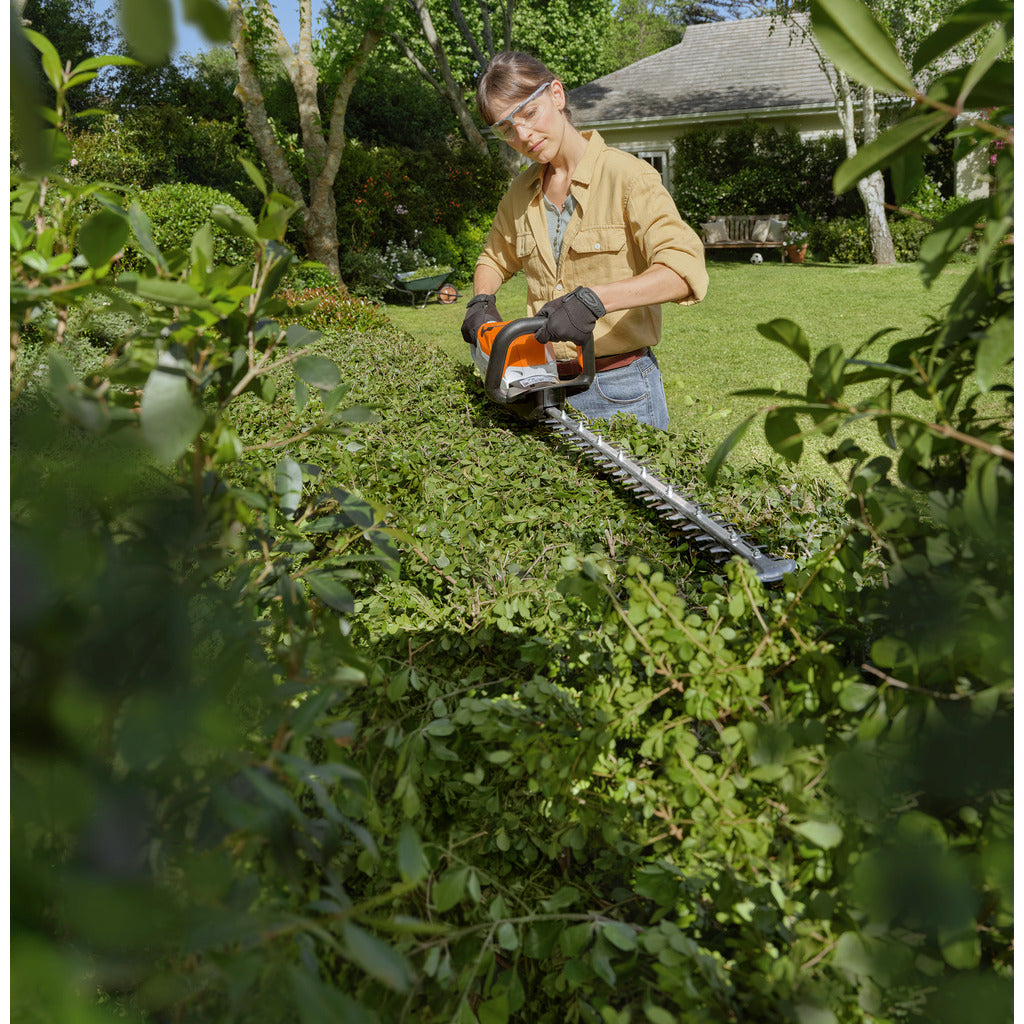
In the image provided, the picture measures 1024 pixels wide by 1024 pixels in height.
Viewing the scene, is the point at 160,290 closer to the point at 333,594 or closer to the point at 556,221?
the point at 333,594

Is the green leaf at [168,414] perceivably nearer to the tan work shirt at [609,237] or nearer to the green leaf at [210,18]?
the green leaf at [210,18]

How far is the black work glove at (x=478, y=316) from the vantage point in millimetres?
4211

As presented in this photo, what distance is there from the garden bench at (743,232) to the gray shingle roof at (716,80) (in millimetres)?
4463

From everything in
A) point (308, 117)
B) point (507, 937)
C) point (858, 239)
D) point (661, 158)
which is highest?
point (661, 158)

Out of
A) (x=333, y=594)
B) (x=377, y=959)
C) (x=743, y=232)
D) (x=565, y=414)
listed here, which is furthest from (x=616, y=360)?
(x=743, y=232)

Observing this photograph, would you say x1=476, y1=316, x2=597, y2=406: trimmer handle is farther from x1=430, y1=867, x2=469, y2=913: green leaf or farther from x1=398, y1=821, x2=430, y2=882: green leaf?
x1=398, y1=821, x2=430, y2=882: green leaf

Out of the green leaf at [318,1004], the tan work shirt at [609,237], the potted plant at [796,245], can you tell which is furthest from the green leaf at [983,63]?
the potted plant at [796,245]

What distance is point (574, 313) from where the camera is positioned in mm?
3375

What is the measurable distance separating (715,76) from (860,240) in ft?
38.8

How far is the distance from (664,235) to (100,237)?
296 centimetres

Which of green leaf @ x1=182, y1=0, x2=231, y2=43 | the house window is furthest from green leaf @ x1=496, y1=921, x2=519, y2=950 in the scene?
the house window

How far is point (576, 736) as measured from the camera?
4.30ft

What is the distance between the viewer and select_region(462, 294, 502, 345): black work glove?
421cm

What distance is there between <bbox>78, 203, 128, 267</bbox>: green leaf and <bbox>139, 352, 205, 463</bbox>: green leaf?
12cm
